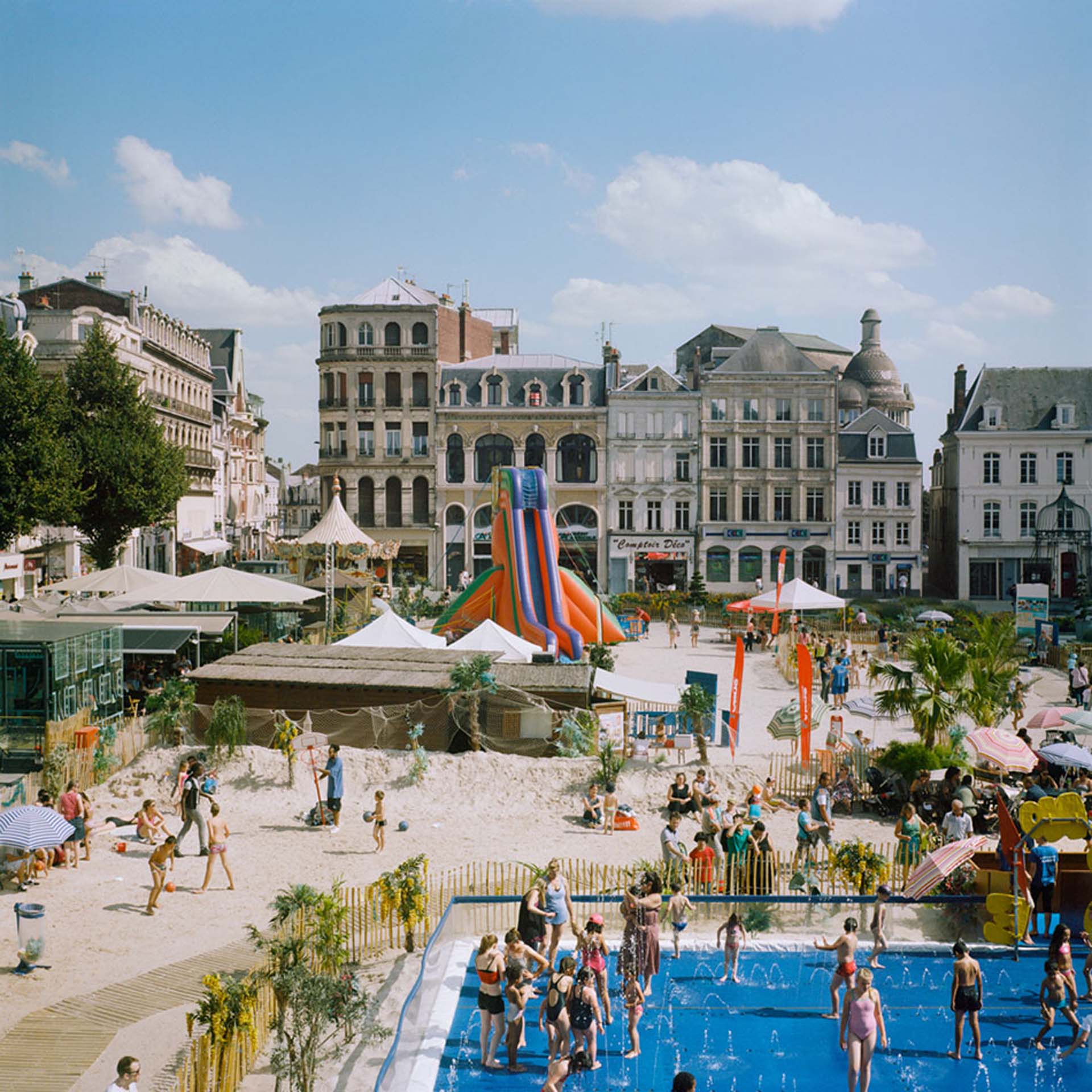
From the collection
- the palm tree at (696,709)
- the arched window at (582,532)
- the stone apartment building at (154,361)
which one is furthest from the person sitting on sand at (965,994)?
the arched window at (582,532)

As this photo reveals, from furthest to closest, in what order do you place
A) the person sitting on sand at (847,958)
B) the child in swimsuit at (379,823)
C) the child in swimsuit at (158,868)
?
1. the child in swimsuit at (379,823)
2. the child in swimsuit at (158,868)
3. the person sitting on sand at (847,958)

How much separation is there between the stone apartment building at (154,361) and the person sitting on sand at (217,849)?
30080mm

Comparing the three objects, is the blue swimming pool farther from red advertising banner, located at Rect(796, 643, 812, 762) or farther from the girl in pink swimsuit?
red advertising banner, located at Rect(796, 643, 812, 762)

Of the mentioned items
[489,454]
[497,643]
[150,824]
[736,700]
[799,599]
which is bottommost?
[150,824]

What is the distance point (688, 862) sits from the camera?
15.5 meters

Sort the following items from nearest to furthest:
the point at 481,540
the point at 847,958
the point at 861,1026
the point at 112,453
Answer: the point at 861,1026 < the point at 847,958 < the point at 112,453 < the point at 481,540

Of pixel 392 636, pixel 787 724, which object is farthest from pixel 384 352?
pixel 787 724

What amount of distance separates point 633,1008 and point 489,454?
46.9 meters

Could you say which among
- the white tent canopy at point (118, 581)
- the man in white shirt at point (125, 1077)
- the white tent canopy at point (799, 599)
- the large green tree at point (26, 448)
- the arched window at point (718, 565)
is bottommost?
the man in white shirt at point (125, 1077)

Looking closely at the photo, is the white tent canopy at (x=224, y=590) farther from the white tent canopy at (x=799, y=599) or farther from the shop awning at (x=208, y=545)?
the shop awning at (x=208, y=545)

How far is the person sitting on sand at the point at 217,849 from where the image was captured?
15875 mm

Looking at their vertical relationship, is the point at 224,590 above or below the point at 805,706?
above

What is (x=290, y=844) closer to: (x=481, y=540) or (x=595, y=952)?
(x=595, y=952)

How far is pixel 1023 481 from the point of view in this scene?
181ft
